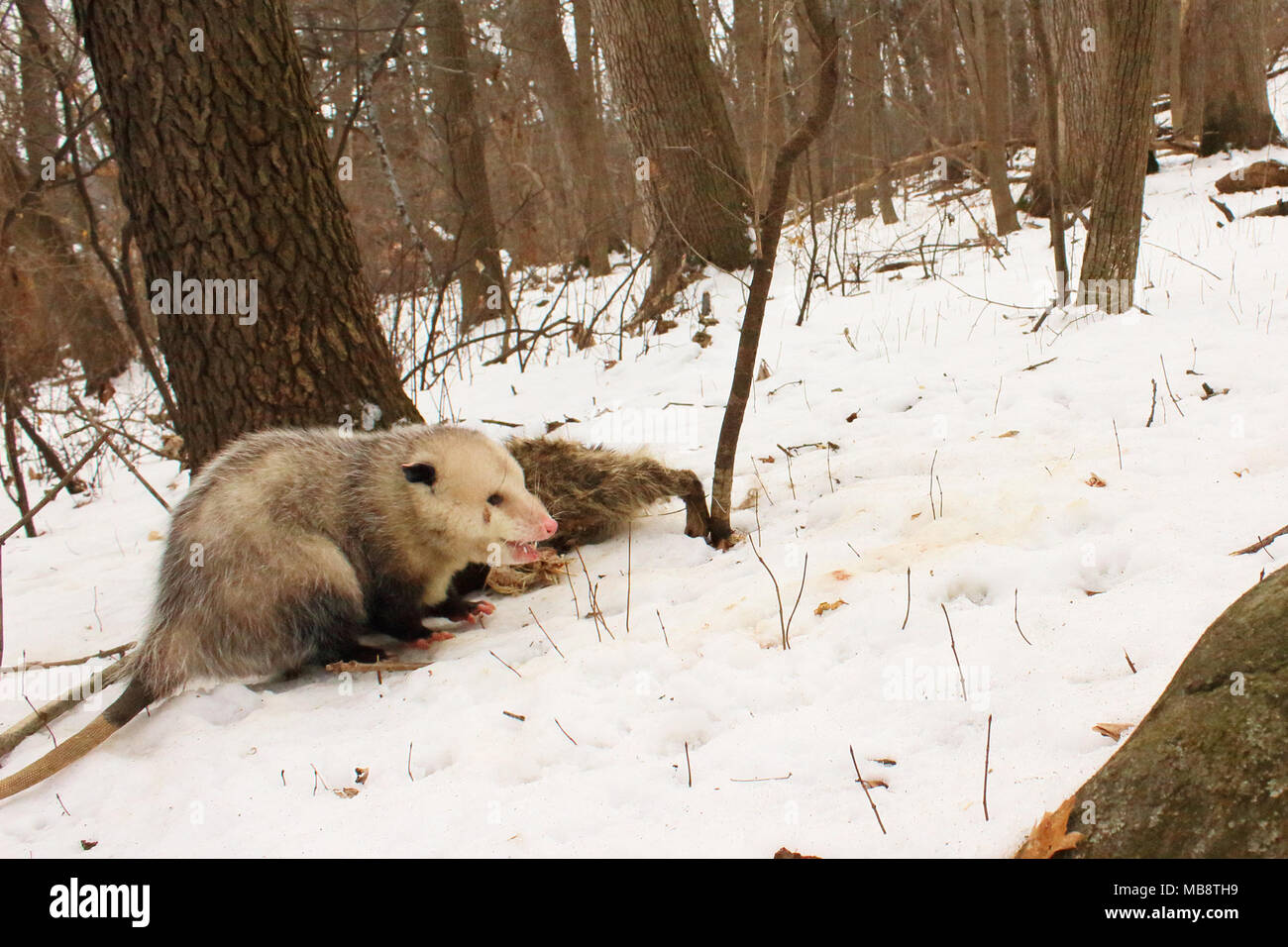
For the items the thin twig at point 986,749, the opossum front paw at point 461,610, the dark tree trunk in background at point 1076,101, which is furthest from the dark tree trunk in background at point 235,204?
the dark tree trunk in background at point 1076,101

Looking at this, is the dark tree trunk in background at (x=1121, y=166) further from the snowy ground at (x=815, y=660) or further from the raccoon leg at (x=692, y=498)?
the raccoon leg at (x=692, y=498)

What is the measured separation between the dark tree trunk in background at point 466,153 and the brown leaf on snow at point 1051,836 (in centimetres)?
815

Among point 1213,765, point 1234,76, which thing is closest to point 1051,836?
point 1213,765

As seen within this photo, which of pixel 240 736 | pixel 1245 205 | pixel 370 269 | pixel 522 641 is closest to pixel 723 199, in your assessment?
pixel 370 269

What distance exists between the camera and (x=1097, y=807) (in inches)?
57.7

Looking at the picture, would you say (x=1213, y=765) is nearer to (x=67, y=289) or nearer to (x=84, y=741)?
(x=84, y=741)

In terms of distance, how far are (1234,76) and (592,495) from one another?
10655 millimetres

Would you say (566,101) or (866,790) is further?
(566,101)

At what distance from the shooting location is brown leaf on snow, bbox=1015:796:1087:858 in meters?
1.46

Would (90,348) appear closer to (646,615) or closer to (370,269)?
(370,269)

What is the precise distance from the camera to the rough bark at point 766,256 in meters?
2.69

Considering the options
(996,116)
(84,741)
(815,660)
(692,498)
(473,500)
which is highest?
(996,116)

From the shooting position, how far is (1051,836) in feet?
4.94
